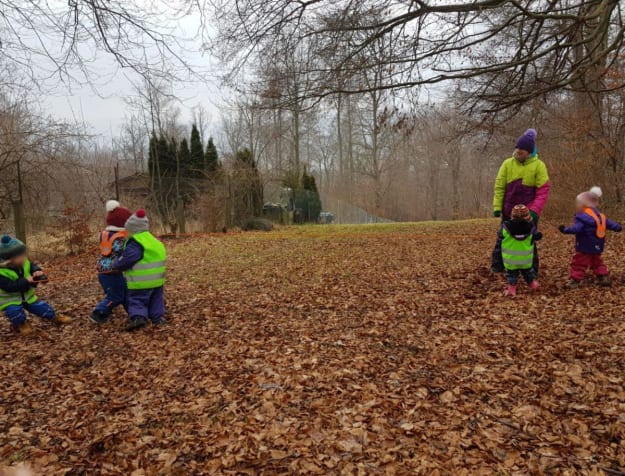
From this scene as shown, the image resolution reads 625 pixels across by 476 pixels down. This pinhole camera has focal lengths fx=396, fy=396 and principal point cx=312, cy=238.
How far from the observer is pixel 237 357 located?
380cm

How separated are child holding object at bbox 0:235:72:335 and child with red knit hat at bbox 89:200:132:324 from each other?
0.61 metres

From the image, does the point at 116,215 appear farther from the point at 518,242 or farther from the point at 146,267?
the point at 518,242

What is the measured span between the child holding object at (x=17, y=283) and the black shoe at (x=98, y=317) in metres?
0.52

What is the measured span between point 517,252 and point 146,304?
14.9 ft

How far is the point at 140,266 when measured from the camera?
4.48 metres

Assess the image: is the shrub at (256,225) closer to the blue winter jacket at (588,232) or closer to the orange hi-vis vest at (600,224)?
the blue winter jacket at (588,232)

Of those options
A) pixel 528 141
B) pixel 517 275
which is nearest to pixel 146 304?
pixel 517 275

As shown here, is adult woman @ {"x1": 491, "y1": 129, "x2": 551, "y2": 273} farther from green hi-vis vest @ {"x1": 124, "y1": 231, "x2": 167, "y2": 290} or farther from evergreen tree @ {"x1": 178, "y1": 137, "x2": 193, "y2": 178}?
evergreen tree @ {"x1": 178, "y1": 137, "x2": 193, "y2": 178}

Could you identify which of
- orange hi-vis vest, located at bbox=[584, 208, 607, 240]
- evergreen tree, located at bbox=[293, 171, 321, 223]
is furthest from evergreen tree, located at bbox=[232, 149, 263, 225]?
orange hi-vis vest, located at bbox=[584, 208, 607, 240]

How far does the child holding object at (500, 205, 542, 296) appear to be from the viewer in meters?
4.79

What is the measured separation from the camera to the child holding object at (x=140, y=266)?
4.45 metres

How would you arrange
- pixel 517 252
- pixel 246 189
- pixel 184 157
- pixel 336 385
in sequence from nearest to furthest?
pixel 336 385
pixel 517 252
pixel 246 189
pixel 184 157

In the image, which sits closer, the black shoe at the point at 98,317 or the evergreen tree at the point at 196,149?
the black shoe at the point at 98,317

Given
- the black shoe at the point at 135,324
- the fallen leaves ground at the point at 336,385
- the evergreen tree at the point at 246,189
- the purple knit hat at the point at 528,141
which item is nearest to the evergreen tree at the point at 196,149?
the evergreen tree at the point at 246,189
